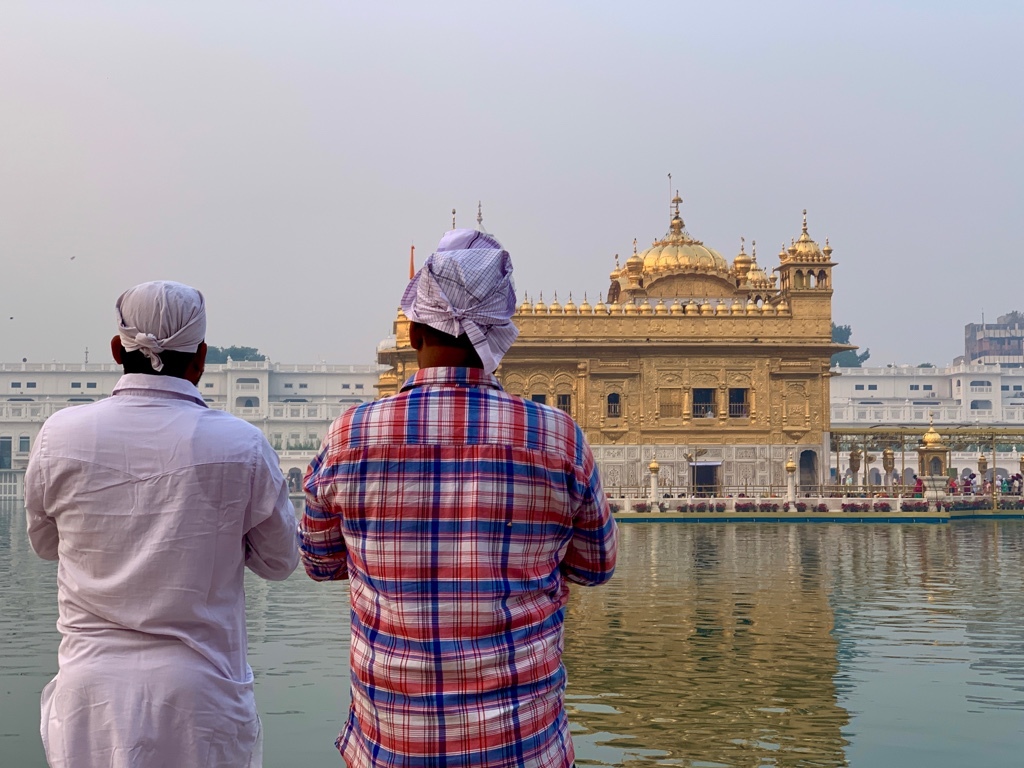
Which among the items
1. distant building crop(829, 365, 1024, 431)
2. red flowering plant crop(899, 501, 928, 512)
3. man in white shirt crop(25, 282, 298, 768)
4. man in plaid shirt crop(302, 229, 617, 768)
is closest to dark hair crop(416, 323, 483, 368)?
man in plaid shirt crop(302, 229, 617, 768)

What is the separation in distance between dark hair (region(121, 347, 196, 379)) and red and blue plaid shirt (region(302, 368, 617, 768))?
1.62ft

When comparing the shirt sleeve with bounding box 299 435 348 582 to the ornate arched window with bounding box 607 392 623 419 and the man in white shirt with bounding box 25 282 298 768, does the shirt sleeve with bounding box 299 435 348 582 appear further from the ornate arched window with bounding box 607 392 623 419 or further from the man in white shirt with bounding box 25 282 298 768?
the ornate arched window with bounding box 607 392 623 419

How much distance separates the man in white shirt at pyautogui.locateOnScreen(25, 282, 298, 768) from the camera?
296 cm

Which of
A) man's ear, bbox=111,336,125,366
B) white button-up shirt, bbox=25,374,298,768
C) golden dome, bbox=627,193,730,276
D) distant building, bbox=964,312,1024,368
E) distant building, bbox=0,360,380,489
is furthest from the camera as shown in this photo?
distant building, bbox=964,312,1024,368

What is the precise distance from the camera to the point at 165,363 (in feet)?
10.6

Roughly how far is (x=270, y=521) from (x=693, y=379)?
130ft

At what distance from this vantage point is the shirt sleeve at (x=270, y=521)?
3104mm

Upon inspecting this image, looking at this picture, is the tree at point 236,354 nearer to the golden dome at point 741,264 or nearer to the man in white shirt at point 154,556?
the golden dome at point 741,264

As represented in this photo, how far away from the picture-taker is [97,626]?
9.91 feet

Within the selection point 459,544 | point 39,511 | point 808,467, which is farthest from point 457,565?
point 808,467

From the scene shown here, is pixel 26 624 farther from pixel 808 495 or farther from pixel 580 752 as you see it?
pixel 808 495

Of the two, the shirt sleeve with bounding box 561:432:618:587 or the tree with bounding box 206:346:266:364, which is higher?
the tree with bounding box 206:346:266:364

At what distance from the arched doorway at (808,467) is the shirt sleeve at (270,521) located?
133 ft

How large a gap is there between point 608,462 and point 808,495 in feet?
19.6
